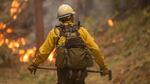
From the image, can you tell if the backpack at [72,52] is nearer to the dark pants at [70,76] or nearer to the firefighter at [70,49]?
the firefighter at [70,49]

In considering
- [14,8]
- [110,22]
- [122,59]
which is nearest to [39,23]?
[110,22]

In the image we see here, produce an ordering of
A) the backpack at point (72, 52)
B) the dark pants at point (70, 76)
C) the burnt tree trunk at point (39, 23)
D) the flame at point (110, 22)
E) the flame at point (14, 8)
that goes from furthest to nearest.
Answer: the flame at point (14, 8), the flame at point (110, 22), the burnt tree trunk at point (39, 23), the dark pants at point (70, 76), the backpack at point (72, 52)

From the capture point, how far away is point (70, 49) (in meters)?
7.84

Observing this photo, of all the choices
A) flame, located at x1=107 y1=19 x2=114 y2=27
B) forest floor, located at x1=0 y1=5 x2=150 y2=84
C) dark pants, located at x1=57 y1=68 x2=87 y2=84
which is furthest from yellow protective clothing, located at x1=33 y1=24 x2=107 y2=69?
flame, located at x1=107 y1=19 x2=114 y2=27

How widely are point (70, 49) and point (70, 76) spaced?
518 mm

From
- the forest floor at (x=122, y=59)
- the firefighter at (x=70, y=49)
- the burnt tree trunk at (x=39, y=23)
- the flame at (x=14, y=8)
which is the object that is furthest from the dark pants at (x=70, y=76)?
the flame at (x=14, y=8)

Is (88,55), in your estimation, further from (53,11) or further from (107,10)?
(53,11)

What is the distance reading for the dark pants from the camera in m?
7.93

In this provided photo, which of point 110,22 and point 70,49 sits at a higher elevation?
point 110,22

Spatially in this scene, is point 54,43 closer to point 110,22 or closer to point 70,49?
point 70,49

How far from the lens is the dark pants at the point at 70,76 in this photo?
7.93m

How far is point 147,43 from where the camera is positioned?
15250 millimetres

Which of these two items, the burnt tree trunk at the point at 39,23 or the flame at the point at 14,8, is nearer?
the burnt tree trunk at the point at 39,23

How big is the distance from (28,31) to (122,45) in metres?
8.66
